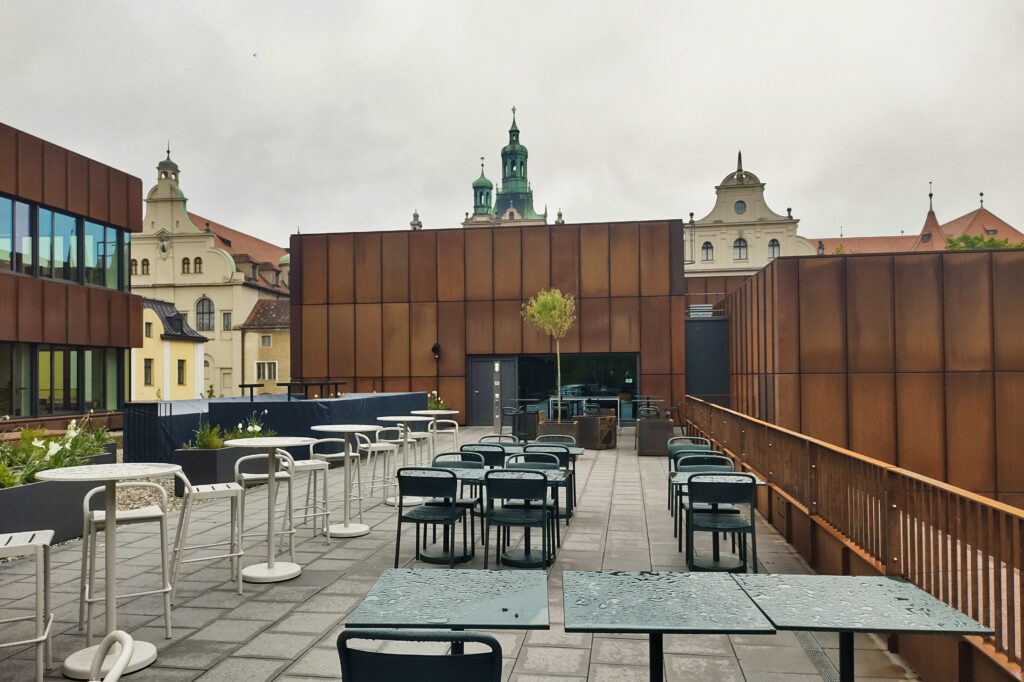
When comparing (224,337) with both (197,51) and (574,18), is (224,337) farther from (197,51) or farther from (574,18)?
(574,18)

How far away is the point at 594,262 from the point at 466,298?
14.6 feet

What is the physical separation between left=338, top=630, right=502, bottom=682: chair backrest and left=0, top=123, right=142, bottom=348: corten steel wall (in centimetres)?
1765

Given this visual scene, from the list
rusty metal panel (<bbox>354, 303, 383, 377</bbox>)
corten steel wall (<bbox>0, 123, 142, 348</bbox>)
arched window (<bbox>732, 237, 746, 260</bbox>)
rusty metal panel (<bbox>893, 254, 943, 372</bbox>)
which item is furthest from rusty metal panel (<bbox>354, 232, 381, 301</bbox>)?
arched window (<bbox>732, 237, 746, 260</bbox>)

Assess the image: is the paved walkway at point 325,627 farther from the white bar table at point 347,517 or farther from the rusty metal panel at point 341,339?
the rusty metal panel at point 341,339

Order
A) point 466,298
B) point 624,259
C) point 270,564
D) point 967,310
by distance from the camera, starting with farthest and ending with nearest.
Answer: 1. point 466,298
2. point 624,259
3. point 967,310
4. point 270,564

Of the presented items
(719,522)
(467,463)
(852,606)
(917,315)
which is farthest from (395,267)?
(852,606)

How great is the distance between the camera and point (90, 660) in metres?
4.22

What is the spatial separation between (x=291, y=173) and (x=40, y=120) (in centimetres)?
2185

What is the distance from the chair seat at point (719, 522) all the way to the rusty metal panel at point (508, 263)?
59.7 feet

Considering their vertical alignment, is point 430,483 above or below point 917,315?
below

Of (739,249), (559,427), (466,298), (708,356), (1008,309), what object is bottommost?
(559,427)

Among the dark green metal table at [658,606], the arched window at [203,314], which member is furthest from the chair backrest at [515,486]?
the arched window at [203,314]

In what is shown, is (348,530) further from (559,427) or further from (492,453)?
(559,427)

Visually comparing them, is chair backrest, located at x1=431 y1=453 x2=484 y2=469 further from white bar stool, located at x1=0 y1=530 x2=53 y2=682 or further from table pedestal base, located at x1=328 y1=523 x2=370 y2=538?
white bar stool, located at x1=0 y1=530 x2=53 y2=682
